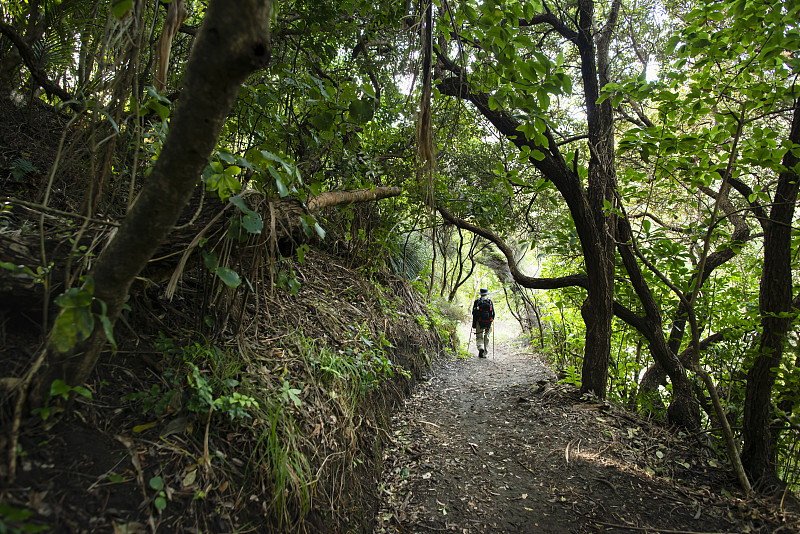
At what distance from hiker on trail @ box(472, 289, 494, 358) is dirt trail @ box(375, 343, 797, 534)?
161 inches

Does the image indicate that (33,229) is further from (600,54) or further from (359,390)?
(600,54)

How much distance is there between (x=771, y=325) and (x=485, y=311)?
19.2 feet

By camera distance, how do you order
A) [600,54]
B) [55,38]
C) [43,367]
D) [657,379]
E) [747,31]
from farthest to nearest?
[657,379]
[600,54]
[55,38]
[747,31]
[43,367]

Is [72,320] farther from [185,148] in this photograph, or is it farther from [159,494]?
[159,494]

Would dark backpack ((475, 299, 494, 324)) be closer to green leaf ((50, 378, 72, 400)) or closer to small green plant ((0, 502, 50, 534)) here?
green leaf ((50, 378, 72, 400))

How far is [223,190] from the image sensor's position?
184 centimetres

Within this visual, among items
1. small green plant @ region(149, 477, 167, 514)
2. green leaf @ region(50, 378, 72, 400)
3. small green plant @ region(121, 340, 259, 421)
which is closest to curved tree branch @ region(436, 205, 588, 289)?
small green plant @ region(121, 340, 259, 421)

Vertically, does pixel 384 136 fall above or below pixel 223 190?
above

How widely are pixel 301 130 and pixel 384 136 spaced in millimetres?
2117

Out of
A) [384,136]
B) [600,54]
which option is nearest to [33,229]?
[384,136]

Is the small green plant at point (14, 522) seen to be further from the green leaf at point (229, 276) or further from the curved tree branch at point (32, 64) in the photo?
the curved tree branch at point (32, 64)

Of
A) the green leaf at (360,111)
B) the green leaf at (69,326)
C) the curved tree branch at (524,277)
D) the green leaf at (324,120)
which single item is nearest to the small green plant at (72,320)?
the green leaf at (69,326)

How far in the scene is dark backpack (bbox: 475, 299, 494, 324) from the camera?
29.1 ft

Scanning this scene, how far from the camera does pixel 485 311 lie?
8906mm
